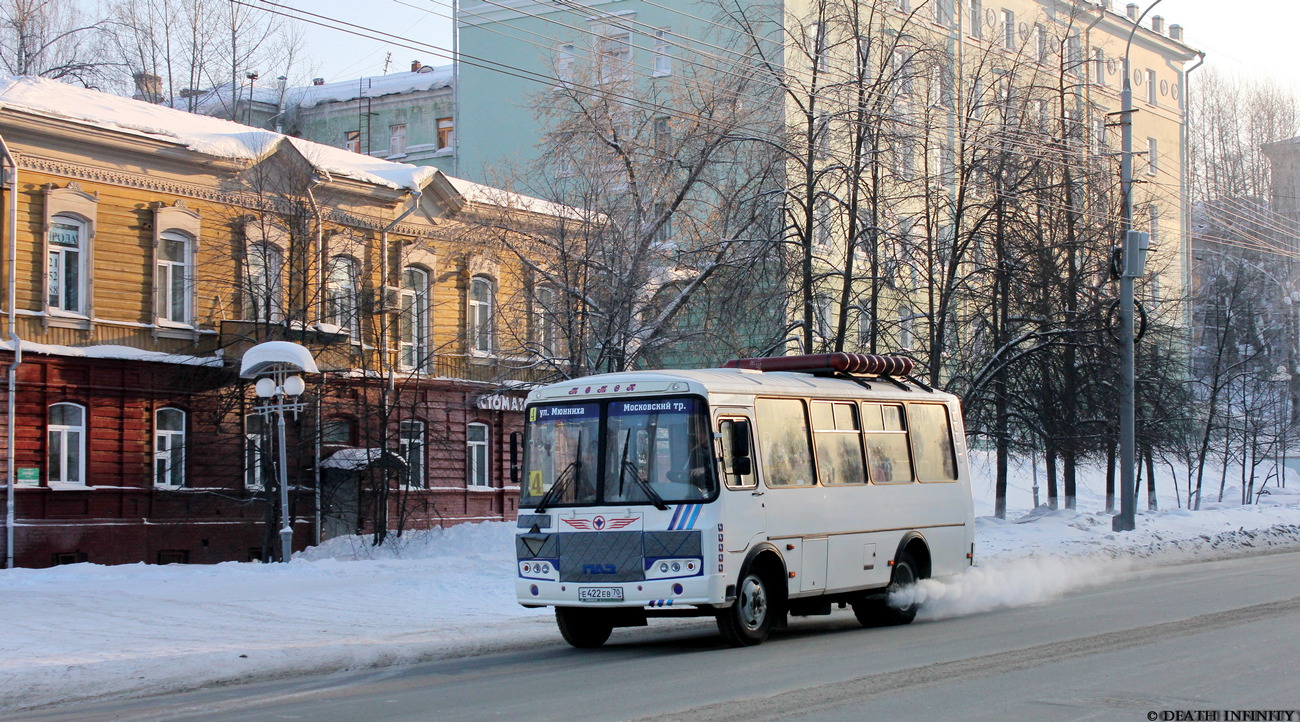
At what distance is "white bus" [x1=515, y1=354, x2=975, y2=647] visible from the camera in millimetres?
12680

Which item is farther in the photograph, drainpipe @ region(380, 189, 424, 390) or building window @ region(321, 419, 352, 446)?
drainpipe @ region(380, 189, 424, 390)

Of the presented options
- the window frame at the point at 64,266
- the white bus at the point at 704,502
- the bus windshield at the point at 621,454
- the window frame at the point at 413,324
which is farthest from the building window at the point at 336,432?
the bus windshield at the point at 621,454

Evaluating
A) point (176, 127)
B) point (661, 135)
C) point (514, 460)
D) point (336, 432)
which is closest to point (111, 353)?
point (176, 127)

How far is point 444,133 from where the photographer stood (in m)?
56.8

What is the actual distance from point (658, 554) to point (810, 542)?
201cm

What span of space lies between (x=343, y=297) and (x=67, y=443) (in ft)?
21.6

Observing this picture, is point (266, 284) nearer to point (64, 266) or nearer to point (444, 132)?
point (64, 266)

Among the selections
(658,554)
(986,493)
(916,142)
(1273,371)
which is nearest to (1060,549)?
(916,142)

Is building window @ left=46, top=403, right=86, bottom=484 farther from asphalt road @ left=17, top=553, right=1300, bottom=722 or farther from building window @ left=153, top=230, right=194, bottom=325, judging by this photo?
asphalt road @ left=17, top=553, right=1300, bottom=722

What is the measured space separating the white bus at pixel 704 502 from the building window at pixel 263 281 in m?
17.5

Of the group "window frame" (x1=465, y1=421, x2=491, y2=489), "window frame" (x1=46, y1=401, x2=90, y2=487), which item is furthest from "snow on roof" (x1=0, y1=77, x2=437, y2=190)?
"window frame" (x1=465, y1=421, x2=491, y2=489)

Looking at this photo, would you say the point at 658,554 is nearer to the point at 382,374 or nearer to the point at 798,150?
the point at 798,150

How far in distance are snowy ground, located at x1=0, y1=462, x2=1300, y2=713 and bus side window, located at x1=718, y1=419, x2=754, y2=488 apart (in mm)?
3031

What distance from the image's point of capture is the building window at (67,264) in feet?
88.6
